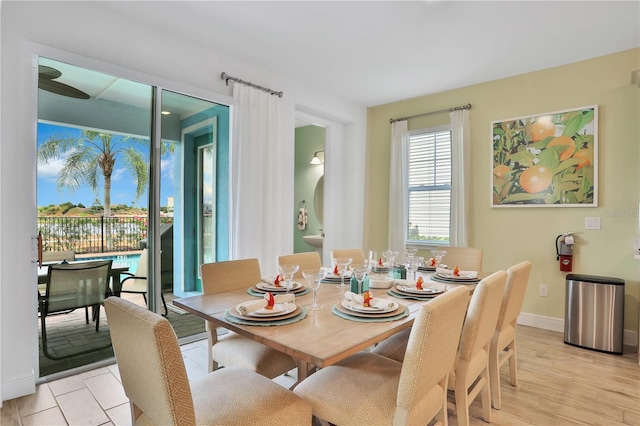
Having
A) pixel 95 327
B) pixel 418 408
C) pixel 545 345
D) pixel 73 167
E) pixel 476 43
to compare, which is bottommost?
pixel 545 345

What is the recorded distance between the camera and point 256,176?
3504 millimetres

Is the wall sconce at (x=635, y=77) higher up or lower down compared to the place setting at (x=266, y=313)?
higher up

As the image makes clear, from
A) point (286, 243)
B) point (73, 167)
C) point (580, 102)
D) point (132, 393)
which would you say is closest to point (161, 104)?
point (73, 167)

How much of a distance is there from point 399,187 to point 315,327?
3452 mm

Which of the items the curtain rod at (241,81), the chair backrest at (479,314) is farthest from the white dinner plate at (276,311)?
the curtain rod at (241,81)

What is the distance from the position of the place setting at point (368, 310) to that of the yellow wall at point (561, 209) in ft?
8.90

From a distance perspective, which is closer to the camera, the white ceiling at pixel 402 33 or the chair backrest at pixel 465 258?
the white ceiling at pixel 402 33

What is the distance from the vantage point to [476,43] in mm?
3100

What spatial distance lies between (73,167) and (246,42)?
175 cm

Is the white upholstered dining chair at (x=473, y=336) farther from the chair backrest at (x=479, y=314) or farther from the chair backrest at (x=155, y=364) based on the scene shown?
the chair backrest at (x=155, y=364)

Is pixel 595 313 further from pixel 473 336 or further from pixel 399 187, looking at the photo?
pixel 399 187

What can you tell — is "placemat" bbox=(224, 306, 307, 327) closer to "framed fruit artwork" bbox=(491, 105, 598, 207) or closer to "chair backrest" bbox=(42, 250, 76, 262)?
"chair backrest" bbox=(42, 250, 76, 262)

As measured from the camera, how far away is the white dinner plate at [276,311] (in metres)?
1.49

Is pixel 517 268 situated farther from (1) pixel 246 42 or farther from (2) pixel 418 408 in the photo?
(1) pixel 246 42
